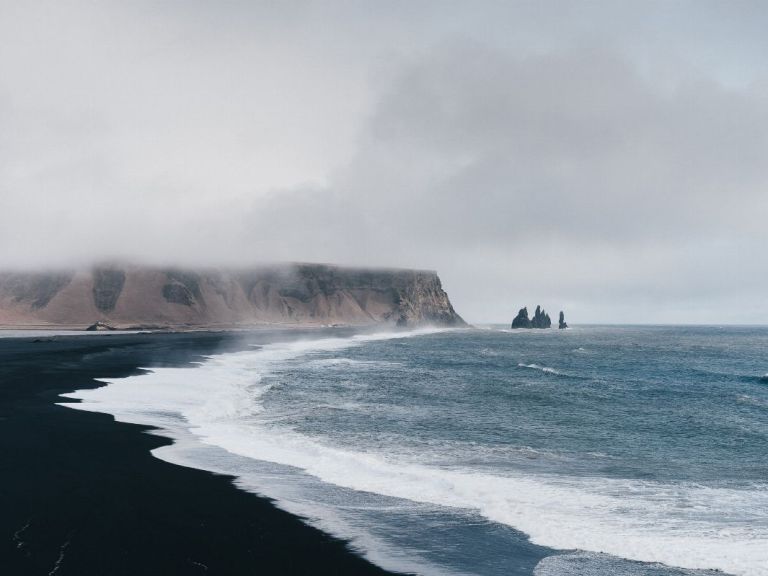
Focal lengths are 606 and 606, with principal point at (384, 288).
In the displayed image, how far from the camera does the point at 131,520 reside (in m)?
11.7

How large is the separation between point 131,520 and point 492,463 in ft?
35.7

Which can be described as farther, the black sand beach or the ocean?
the ocean

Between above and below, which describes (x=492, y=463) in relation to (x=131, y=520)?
below

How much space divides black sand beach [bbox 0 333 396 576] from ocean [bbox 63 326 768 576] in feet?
2.75

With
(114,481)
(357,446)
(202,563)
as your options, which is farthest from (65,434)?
(202,563)

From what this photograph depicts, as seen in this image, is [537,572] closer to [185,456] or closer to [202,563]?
[202,563]

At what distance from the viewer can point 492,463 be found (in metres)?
18.8

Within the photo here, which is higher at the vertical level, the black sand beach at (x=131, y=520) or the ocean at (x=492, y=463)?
the black sand beach at (x=131, y=520)

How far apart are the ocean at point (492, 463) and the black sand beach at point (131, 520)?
838 mm

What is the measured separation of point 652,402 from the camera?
119ft

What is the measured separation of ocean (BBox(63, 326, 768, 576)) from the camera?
11227mm

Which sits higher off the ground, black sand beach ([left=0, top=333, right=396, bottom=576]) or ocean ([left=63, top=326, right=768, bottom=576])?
black sand beach ([left=0, top=333, right=396, bottom=576])

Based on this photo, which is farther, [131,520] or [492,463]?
[492,463]

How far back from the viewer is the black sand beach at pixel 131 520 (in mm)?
9680
